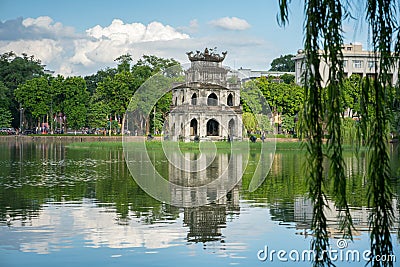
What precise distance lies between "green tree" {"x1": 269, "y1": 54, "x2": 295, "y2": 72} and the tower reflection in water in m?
94.2

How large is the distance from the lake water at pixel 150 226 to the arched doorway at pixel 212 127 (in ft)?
125

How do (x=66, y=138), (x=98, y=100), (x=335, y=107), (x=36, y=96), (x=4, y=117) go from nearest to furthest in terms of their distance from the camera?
(x=335, y=107) → (x=66, y=138) → (x=36, y=96) → (x=4, y=117) → (x=98, y=100)

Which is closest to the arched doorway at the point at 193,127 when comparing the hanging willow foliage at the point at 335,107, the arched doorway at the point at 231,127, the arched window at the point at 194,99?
the arched window at the point at 194,99

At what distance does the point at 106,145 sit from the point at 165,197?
120 feet

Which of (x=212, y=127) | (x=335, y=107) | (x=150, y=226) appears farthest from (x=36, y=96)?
(x=335, y=107)

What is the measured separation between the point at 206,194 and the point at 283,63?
110668 millimetres

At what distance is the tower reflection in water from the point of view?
1359cm

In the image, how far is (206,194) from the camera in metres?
19.6

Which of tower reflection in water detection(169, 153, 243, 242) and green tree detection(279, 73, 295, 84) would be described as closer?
tower reflection in water detection(169, 153, 243, 242)

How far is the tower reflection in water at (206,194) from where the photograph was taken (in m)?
13.6

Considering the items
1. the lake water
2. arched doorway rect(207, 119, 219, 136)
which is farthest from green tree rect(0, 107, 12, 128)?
the lake water

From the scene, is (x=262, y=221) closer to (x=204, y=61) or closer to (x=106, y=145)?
(x=106, y=145)

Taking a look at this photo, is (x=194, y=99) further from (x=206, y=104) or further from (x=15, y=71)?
(x=15, y=71)

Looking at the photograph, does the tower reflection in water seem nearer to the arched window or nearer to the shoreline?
the arched window
